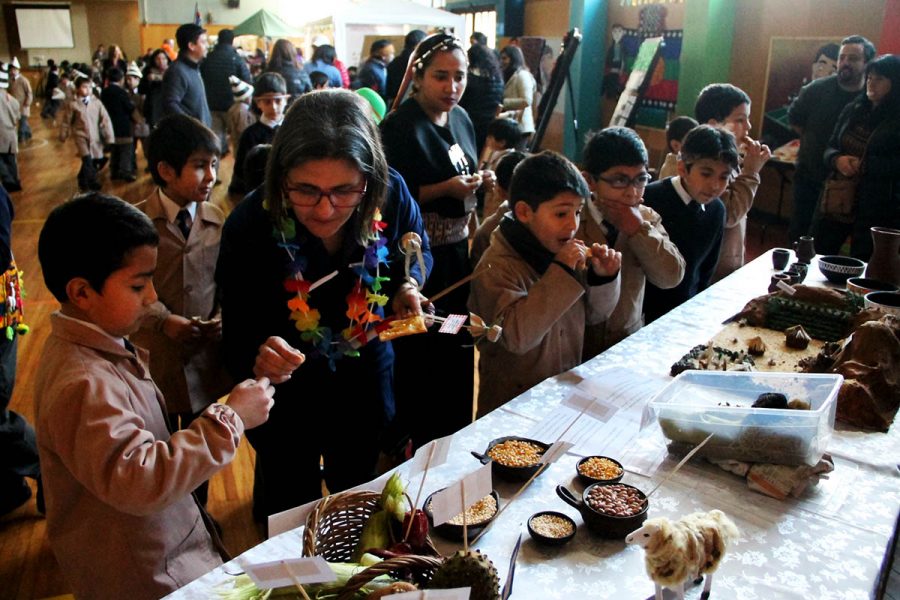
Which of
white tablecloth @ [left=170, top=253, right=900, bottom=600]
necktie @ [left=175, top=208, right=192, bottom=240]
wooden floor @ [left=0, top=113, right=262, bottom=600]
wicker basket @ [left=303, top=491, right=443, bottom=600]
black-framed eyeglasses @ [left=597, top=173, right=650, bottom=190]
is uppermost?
black-framed eyeglasses @ [left=597, top=173, right=650, bottom=190]

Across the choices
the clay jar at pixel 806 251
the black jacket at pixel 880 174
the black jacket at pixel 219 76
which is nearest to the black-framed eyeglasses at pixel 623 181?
the clay jar at pixel 806 251

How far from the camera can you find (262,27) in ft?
40.0

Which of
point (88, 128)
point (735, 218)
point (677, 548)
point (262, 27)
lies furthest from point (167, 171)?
point (262, 27)

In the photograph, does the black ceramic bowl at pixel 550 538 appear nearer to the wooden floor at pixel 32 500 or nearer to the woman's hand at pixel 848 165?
the wooden floor at pixel 32 500

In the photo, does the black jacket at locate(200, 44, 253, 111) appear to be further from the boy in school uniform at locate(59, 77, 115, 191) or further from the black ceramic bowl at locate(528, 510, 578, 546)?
the black ceramic bowl at locate(528, 510, 578, 546)

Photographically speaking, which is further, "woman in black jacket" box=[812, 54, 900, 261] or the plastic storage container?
"woman in black jacket" box=[812, 54, 900, 261]

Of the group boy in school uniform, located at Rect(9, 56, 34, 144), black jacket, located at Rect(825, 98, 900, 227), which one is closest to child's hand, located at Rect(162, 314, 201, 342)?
black jacket, located at Rect(825, 98, 900, 227)

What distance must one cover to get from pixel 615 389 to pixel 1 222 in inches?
73.7

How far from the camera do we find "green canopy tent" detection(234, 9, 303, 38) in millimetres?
12138

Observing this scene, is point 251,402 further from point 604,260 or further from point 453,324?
point 604,260

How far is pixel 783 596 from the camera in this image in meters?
1.11

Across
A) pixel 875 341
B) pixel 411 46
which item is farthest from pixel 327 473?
pixel 411 46

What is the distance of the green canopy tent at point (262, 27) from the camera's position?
39.8 ft

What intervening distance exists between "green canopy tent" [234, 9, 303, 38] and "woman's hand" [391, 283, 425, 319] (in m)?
11.6
